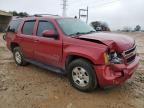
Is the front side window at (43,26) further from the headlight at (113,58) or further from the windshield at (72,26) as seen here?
the headlight at (113,58)

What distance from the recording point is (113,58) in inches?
183

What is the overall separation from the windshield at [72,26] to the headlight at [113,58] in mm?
1411

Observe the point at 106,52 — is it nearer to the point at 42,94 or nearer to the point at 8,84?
the point at 42,94

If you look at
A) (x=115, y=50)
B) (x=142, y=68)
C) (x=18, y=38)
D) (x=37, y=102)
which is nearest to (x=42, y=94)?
(x=37, y=102)

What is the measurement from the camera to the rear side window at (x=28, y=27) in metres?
6.86

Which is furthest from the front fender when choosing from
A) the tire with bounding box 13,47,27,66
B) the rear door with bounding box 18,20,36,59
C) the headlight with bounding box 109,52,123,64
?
the tire with bounding box 13,47,27,66

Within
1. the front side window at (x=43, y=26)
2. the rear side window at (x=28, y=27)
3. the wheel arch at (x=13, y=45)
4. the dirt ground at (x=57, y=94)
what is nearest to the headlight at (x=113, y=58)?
the dirt ground at (x=57, y=94)

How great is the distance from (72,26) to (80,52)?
135 cm

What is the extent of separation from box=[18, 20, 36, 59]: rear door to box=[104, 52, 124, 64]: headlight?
288 cm

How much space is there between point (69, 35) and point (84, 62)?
0.98 m

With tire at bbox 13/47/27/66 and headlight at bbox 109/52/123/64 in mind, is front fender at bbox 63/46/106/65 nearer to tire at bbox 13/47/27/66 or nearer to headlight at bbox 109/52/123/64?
headlight at bbox 109/52/123/64

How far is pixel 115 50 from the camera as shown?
4672mm

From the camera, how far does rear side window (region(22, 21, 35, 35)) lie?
22.5 ft

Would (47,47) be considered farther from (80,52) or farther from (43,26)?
(80,52)
